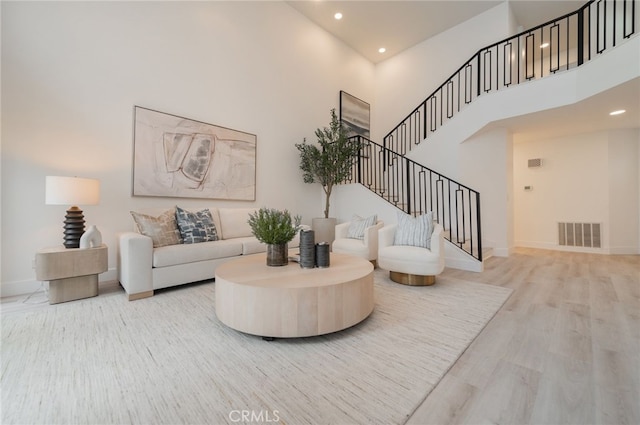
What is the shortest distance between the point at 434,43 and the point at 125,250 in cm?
765

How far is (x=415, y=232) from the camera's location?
337 centimetres

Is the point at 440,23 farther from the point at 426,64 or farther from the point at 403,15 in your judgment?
the point at 403,15

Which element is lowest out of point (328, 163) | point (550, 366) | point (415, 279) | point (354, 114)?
point (550, 366)

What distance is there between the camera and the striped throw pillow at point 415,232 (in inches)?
130

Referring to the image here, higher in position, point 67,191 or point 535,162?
point 535,162

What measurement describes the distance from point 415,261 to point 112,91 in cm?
426

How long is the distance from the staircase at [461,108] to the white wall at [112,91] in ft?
8.06

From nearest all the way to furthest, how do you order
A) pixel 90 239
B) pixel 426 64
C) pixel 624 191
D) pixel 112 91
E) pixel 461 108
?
1. pixel 90 239
2. pixel 112 91
3. pixel 624 191
4. pixel 461 108
5. pixel 426 64

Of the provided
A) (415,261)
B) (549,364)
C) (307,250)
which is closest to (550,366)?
(549,364)

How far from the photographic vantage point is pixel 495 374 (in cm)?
151

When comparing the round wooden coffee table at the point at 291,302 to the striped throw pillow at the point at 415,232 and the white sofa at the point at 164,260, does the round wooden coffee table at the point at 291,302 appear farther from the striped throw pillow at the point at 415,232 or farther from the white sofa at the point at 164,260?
the striped throw pillow at the point at 415,232

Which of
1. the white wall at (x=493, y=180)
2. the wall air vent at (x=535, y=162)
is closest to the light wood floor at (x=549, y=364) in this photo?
the white wall at (x=493, y=180)

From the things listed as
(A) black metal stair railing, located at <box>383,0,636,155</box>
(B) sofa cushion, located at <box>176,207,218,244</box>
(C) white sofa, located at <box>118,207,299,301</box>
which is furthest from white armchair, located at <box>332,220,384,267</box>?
(A) black metal stair railing, located at <box>383,0,636,155</box>

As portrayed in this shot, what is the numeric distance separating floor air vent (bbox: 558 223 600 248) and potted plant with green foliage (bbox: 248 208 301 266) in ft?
23.0
